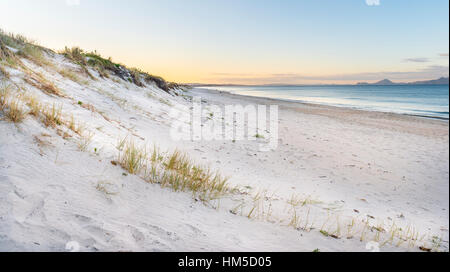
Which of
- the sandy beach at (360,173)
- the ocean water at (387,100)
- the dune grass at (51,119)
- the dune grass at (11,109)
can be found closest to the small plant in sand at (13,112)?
the dune grass at (11,109)

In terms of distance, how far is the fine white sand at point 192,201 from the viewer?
234cm

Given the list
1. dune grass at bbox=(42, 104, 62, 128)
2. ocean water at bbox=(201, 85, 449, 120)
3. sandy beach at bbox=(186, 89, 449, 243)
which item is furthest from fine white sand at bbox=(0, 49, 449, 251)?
ocean water at bbox=(201, 85, 449, 120)

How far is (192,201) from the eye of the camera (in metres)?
3.56

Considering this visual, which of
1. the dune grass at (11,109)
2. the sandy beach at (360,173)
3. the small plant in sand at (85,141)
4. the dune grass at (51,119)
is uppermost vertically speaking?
the dune grass at (11,109)

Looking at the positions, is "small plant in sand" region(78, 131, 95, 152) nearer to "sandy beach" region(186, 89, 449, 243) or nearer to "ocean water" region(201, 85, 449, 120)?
"sandy beach" region(186, 89, 449, 243)

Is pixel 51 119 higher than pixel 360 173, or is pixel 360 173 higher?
pixel 51 119

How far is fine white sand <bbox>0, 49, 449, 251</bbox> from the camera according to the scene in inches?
92.3

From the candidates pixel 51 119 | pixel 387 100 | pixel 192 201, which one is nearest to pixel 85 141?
pixel 51 119

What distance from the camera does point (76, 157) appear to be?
11.4 feet

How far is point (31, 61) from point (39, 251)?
27.0ft

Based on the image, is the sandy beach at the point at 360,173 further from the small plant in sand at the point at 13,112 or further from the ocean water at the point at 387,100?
the ocean water at the point at 387,100

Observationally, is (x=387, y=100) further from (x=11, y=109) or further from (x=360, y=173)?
(x=11, y=109)
